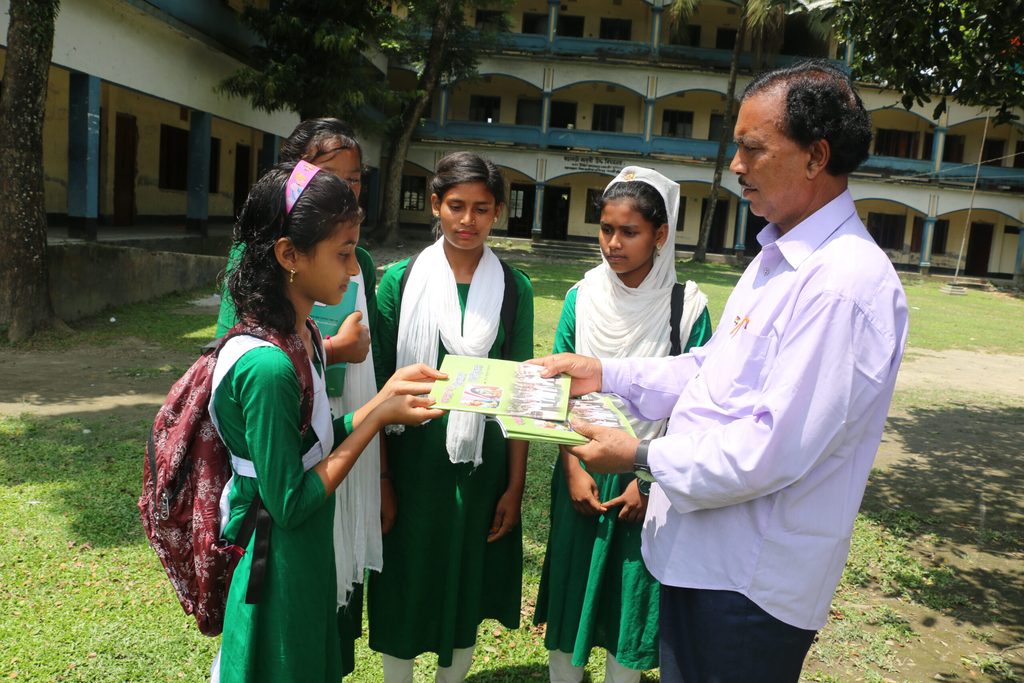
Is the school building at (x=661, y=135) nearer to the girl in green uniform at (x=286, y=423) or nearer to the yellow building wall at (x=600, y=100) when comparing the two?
the yellow building wall at (x=600, y=100)

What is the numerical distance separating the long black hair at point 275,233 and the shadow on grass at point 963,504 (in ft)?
11.3

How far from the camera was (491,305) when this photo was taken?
2471mm

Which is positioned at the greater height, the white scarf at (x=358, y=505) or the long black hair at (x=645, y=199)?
the long black hair at (x=645, y=199)

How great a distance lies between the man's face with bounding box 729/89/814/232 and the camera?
159 cm

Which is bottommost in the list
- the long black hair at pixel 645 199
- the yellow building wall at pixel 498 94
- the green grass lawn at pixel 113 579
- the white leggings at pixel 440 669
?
the green grass lawn at pixel 113 579

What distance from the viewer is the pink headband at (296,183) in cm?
174

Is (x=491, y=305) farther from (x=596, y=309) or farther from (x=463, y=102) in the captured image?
(x=463, y=102)

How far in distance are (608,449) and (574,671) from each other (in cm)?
116

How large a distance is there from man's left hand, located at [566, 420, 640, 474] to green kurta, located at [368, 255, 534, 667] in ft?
2.43

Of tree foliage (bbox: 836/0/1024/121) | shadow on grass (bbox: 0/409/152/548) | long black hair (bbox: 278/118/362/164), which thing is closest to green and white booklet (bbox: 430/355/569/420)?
long black hair (bbox: 278/118/362/164)

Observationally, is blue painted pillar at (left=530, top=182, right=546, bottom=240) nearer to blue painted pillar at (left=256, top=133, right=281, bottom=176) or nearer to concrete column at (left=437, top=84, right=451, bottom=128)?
concrete column at (left=437, top=84, right=451, bottom=128)

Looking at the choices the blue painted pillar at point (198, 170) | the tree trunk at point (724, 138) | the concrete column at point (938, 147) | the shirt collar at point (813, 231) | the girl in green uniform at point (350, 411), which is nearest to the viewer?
the shirt collar at point (813, 231)

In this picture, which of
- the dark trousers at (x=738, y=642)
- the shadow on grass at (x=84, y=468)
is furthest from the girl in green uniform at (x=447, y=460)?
the shadow on grass at (x=84, y=468)

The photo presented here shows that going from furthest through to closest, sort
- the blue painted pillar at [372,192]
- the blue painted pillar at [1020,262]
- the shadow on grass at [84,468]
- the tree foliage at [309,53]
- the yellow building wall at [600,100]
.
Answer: the yellow building wall at [600,100] → the blue painted pillar at [372,192] → the blue painted pillar at [1020,262] → the tree foliage at [309,53] → the shadow on grass at [84,468]
